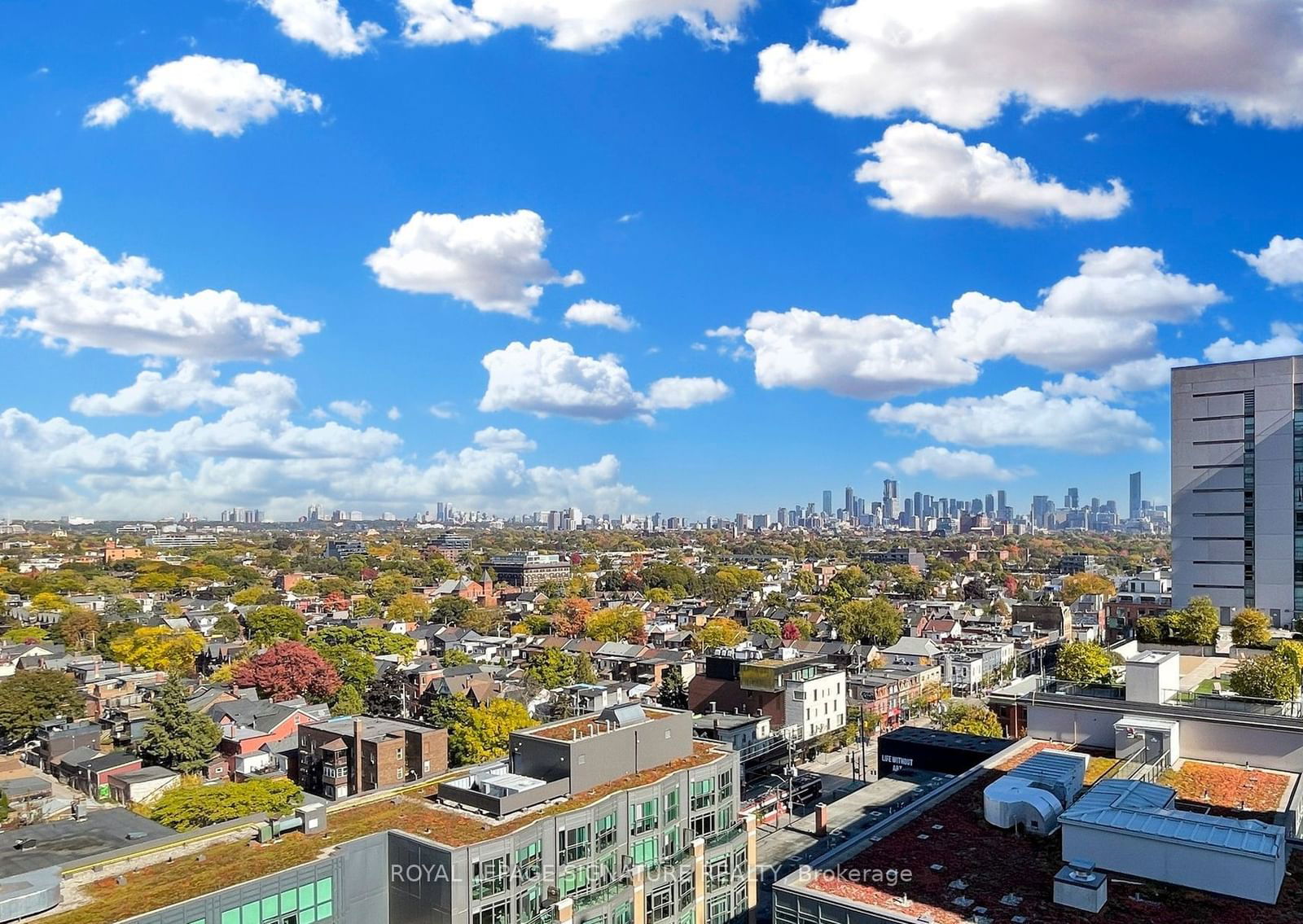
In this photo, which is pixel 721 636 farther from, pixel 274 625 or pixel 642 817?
pixel 642 817

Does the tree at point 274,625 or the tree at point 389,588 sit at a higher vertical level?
the tree at point 274,625

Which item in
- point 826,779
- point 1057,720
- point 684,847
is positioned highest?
point 1057,720

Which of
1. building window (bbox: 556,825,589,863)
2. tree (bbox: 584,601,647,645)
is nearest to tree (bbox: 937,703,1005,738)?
building window (bbox: 556,825,589,863)

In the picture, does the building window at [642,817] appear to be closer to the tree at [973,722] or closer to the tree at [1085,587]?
the tree at [973,722]

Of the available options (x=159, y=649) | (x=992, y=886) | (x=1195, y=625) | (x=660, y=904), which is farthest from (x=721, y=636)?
(x=992, y=886)

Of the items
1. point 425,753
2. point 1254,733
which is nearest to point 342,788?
point 425,753

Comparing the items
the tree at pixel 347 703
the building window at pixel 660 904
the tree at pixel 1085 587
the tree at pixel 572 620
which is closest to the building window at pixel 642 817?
the building window at pixel 660 904

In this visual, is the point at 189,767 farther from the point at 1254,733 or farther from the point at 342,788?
the point at 1254,733
